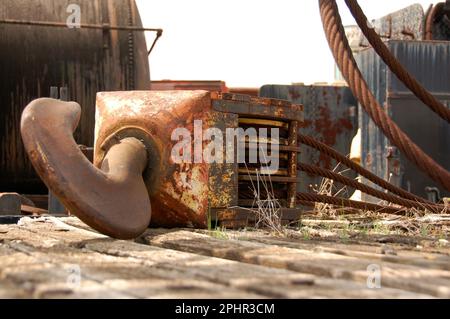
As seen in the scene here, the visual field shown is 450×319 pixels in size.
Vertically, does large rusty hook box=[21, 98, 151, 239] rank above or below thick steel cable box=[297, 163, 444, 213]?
above

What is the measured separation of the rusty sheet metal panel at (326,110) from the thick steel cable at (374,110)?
5.34 meters

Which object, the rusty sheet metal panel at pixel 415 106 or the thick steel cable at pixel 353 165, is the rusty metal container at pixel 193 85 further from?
the thick steel cable at pixel 353 165

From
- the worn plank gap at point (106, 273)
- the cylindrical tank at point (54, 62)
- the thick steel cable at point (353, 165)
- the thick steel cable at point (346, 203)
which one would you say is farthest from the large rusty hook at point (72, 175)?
the cylindrical tank at point (54, 62)

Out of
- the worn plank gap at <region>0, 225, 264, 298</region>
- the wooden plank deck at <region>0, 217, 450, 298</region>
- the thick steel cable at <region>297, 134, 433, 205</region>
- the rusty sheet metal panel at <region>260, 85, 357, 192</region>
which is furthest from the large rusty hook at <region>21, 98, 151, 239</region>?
the rusty sheet metal panel at <region>260, 85, 357, 192</region>

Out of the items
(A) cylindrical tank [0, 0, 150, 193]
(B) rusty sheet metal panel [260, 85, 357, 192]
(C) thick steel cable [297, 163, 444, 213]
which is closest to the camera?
(C) thick steel cable [297, 163, 444, 213]

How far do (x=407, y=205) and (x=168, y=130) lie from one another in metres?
1.98

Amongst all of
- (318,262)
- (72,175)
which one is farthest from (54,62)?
(318,262)

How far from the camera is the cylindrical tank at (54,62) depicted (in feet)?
21.7

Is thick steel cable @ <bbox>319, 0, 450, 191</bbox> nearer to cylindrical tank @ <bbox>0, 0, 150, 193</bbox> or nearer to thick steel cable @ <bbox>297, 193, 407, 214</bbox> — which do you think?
thick steel cable @ <bbox>297, 193, 407, 214</bbox>

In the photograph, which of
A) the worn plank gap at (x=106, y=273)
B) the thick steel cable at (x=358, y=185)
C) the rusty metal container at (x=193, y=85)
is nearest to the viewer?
the worn plank gap at (x=106, y=273)

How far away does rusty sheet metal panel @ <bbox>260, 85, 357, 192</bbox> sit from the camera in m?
9.93

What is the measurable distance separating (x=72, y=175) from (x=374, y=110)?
216 centimetres

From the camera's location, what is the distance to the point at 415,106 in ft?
29.3

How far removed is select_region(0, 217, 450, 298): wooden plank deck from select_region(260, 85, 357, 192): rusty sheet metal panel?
6.96m
